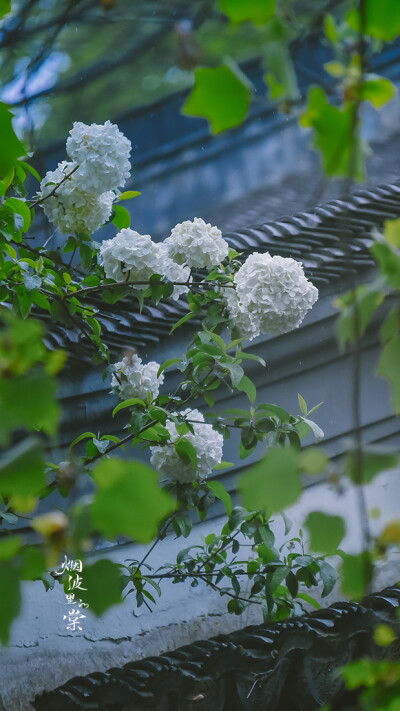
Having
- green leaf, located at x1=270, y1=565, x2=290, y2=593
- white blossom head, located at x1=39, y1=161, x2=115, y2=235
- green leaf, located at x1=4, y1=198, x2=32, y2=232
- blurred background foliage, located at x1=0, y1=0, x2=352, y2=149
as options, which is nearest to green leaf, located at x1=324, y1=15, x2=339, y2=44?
green leaf, located at x1=4, y1=198, x2=32, y2=232

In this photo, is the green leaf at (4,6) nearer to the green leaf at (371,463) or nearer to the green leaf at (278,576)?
the green leaf at (371,463)

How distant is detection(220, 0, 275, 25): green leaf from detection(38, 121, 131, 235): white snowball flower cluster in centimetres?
95

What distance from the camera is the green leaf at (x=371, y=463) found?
0.35 metres

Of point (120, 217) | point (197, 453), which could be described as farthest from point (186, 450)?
point (120, 217)

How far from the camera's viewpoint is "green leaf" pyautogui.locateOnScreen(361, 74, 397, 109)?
14.8 inches

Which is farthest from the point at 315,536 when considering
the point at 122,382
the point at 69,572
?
the point at 122,382

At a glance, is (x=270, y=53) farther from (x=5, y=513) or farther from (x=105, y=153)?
(x=5, y=513)

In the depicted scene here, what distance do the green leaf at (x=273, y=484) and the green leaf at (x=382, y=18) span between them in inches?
8.6

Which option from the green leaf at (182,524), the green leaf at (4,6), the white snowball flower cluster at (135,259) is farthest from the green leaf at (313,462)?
the green leaf at (182,524)

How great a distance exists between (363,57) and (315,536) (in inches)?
9.9

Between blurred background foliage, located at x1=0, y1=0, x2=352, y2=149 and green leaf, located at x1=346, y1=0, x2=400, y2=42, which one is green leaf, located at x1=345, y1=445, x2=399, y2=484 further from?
blurred background foliage, located at x1=0, y1=0, x2=352, y2=149

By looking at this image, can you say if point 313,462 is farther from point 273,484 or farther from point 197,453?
point 197,453

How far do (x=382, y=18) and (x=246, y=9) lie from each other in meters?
0.07

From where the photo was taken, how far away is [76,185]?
4.33 feet
